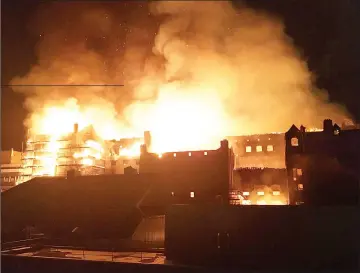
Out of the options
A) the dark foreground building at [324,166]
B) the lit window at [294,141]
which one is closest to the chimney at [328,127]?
the dark foreground building at [324,166]

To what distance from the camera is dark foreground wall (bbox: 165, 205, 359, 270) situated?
73.3ft

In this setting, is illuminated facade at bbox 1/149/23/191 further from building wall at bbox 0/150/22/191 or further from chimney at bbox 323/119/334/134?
chimney at bbox 323/119/334/134

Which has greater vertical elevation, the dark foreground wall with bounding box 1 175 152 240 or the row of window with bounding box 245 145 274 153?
the row of window with bounding box 245 145 274 153

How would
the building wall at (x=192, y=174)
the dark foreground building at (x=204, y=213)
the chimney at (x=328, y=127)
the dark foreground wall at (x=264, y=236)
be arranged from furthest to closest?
the chimney at (x=328, y=127) → the building wall at (x=192, y=174) → the dark foreground building at (x=204, y=213) → the dark foreground wall at (x=264, y=236)

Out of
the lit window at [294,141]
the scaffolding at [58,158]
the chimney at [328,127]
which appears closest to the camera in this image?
the chimney at [328,127]

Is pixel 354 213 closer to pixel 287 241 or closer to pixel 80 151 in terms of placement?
pixel 287 241

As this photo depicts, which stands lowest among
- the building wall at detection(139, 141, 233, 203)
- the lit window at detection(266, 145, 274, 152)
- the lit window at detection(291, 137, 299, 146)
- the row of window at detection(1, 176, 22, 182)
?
the building wall at detection(139, 141, 233, 203)

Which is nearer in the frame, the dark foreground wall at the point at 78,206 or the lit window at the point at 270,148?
the dark foreground wall at the point at 78,206

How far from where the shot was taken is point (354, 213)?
2230cm

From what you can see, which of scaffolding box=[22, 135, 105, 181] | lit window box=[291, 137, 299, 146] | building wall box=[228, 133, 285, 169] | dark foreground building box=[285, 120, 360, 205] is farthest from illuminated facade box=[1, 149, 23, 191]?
dark foreground building box=[285, 120, 360, 205]

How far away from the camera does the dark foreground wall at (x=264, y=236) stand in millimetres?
22328

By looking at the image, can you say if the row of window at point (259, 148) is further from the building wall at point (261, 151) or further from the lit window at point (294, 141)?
the lit window at point (294, 141)

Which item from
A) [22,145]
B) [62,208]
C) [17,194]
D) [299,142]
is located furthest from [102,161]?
[299,142]

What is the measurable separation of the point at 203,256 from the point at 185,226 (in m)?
2.29
